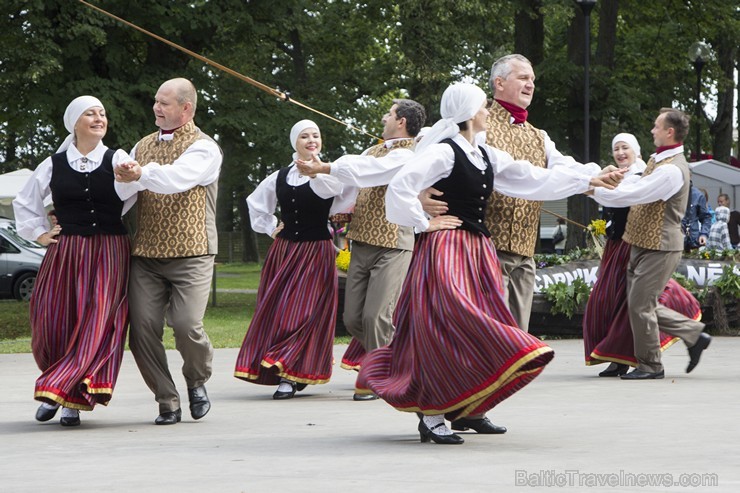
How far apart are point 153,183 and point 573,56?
19253 millimetres

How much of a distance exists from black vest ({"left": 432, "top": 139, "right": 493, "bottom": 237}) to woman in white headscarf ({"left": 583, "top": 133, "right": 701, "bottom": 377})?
4.04 m

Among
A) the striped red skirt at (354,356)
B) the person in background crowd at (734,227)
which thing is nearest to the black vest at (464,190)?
the striped red skirt at (354,356)

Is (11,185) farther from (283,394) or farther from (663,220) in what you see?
(663,220)

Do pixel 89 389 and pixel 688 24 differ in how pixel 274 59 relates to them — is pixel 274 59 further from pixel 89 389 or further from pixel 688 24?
pixel 89 389

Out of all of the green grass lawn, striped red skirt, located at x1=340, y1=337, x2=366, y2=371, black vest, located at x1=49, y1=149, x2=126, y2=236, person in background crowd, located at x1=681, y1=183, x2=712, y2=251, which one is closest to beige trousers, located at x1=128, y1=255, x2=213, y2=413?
black vest, located at x1=49, y1=149, x2=126, y2=236

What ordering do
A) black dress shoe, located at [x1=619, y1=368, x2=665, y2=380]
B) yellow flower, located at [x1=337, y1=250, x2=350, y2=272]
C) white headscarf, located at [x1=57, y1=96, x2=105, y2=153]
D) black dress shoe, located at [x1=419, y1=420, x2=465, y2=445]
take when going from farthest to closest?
yellow flower, located at [x1=337, y1=250, x2=350, y2=272], black dress shoe, located at [x1=619, y1=368, x2=665, y2=380], white headscarf, located at [x1=57, y1=96, x2=105, y2=153], black dress shoe, located at [x1=419, y1=420, x2=465, y2=445]

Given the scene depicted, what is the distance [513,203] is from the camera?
7738 mm

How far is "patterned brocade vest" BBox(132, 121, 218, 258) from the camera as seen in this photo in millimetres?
7738

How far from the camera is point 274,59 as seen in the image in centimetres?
3378

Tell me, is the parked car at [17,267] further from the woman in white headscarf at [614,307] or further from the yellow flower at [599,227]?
the woman in white headscarf at [614,307]

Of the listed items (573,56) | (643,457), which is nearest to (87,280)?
(643,457)

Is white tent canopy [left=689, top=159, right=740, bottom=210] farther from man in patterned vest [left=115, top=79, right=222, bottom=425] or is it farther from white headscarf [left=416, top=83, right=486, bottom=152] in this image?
white headscarf [left=416, top=83, right=486, bottom=152]

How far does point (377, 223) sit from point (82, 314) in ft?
8.42

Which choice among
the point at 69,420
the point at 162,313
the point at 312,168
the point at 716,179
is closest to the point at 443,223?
the point at 312,168
